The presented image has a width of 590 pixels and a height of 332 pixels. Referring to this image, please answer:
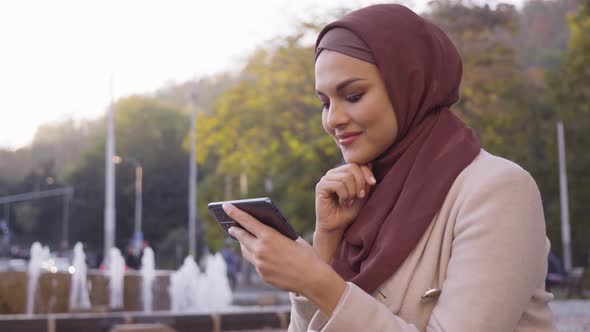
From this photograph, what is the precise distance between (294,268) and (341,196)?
34cm

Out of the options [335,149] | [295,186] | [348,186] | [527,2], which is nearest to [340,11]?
[335,149]

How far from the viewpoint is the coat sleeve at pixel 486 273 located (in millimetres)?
1804

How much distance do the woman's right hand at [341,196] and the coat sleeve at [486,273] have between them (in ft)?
0.99

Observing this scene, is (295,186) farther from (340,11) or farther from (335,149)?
(340,11)

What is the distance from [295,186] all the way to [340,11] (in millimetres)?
6633

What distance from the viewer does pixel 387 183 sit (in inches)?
82.0

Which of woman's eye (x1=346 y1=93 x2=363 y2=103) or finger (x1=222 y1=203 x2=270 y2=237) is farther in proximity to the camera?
woman's eye (x1=346 y1=93 x2=363 y2=103)

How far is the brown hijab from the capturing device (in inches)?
77.2

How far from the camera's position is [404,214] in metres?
1.98

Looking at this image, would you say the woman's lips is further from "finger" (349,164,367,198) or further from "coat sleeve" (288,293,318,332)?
"coat sleeve" (288,293,318,332)

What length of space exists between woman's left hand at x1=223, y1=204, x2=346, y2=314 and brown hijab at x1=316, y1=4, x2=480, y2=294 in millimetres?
127

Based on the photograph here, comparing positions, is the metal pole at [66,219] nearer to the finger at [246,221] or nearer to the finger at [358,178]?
the finger at [358,178]

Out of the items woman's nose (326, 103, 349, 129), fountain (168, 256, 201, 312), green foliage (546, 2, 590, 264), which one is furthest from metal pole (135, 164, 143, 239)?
woman's nose (326, 103, 349, 129)

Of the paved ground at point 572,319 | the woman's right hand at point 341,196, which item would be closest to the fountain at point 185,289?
the paved ground at point 572,319
